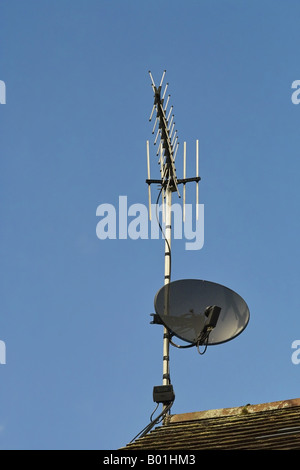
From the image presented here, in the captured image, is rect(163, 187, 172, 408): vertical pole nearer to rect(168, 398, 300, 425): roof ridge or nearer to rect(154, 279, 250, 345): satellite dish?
rect(154, 279, 250, 345): satellite dish

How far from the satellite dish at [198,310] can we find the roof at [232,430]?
160 centimetres

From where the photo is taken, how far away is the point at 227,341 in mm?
13352

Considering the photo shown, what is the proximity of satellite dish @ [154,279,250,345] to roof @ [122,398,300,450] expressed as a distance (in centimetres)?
160

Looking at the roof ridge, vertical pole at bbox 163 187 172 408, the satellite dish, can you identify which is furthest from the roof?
the satellite dish

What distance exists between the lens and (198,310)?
13531 millimetres

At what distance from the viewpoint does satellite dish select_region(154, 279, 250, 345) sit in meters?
13.3

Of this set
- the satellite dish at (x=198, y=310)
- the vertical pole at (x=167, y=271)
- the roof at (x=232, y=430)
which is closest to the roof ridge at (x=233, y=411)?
the roof at (x=232, y=430)

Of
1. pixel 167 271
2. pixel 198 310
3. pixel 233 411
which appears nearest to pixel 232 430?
pixel 233 411

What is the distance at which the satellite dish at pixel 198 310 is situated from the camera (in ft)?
43.7

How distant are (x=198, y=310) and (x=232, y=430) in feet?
9.06

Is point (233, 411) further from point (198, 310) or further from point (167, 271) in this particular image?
point (167, 271)
